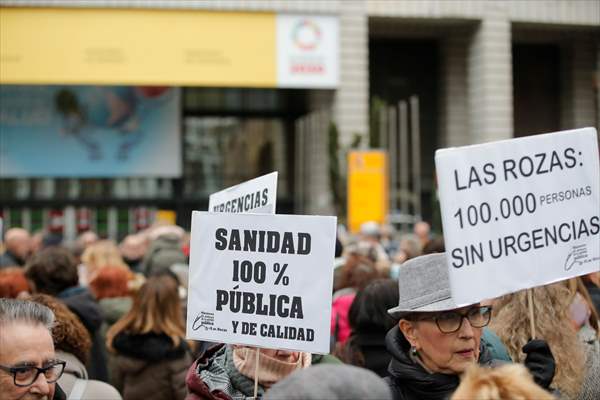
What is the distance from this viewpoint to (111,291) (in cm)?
758

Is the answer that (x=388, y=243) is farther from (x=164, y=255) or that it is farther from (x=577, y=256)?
(x=577, y=256)

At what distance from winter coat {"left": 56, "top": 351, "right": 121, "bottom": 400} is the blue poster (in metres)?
21.5

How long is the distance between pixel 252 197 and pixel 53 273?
297cm

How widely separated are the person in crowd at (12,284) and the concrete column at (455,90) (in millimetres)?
23365

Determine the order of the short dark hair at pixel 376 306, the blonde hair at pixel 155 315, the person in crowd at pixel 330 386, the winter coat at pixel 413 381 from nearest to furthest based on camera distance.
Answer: the person in crowd at pixel 330 386, the winter coat at pixel 413 381, the short dark hair at pixel 376 306, the blonde hair at pixel 155 315

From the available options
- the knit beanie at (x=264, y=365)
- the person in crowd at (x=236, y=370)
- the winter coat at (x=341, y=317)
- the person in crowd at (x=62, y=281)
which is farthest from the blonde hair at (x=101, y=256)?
the knit beanie at (x=264, y=365)

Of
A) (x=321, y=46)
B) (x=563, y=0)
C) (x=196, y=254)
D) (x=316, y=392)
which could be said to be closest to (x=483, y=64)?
(x=563, y=0)

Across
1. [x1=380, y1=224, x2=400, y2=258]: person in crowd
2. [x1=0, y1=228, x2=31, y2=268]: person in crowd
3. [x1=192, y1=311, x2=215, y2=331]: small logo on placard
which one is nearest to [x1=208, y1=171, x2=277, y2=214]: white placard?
[x1=192, y1=311, x2=215, y2=331]: small logo on placard

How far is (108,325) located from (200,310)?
362 cm

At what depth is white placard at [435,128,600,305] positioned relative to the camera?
3443 mm

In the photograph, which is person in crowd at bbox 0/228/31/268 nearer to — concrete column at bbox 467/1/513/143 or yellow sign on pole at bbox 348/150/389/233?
yellow sign on pole at bbox 348/150/389/233

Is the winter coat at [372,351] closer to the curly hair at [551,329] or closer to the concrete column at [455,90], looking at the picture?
the curly hair at [551,329]

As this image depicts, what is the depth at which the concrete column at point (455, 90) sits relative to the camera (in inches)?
1150

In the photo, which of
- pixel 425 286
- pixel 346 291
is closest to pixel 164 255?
pixel 346 291
